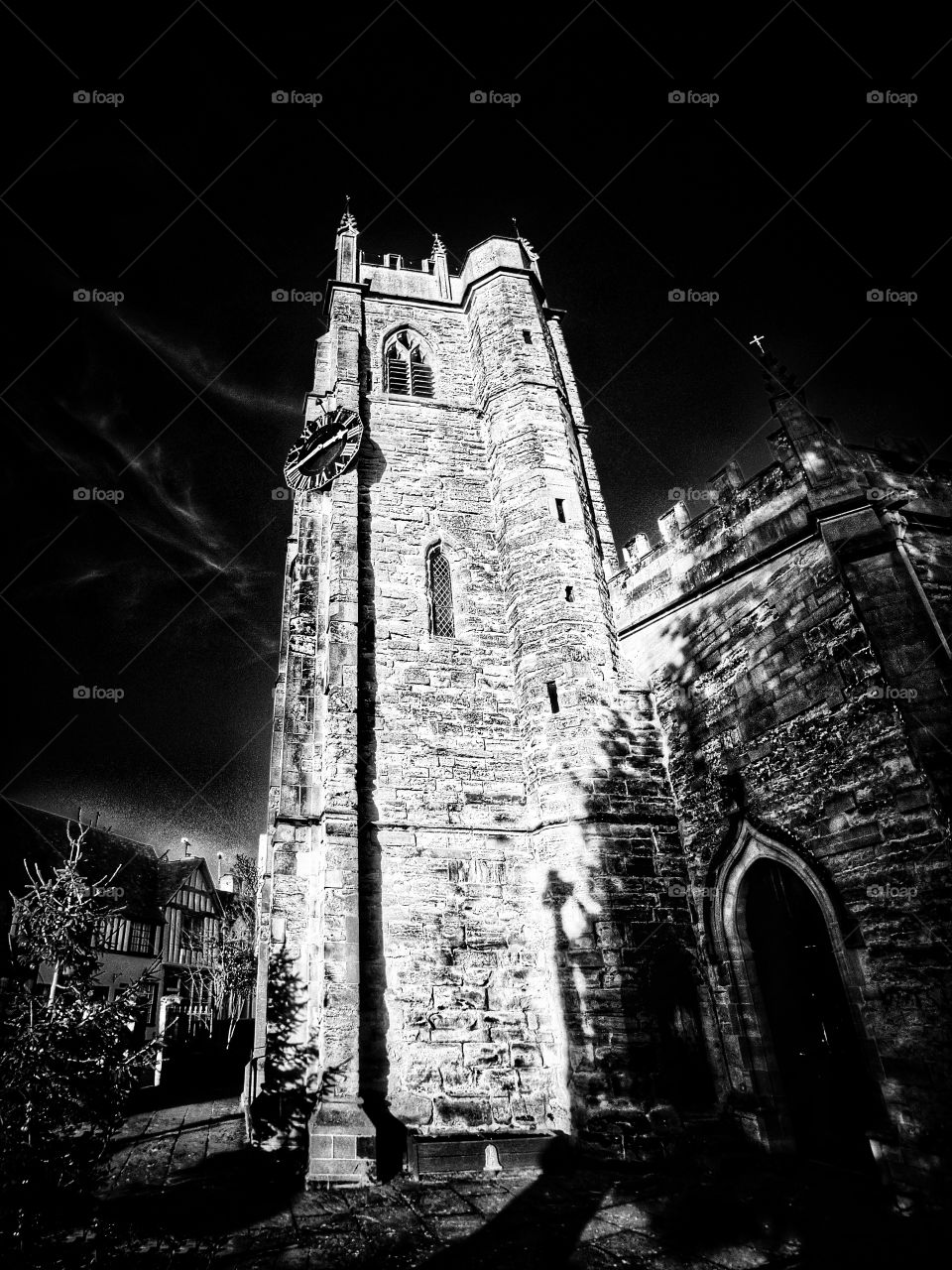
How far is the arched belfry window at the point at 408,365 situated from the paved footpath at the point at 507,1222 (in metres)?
13.2

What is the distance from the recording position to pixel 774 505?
349 inches

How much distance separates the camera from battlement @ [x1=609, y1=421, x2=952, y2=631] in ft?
26.2

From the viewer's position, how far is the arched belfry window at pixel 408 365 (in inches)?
559

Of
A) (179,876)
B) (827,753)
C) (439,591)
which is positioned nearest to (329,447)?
(439,591)

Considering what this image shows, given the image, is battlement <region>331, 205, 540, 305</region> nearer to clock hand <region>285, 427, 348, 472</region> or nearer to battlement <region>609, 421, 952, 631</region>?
clock hand <region>285, 427, 348, 472</region>

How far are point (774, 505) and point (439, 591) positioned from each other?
559cm

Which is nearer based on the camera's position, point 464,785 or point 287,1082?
point 287,1082

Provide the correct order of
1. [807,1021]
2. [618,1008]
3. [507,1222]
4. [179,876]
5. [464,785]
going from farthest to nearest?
[179,876] → [464,785] → [618,1008] → [807,1021] → [507,1222]

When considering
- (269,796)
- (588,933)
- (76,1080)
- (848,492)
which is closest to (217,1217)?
(76,1080)

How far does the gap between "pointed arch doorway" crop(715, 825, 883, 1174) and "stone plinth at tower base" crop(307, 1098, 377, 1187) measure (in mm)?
4360

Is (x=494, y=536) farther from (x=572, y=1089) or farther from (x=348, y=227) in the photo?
(x=348, y=227)

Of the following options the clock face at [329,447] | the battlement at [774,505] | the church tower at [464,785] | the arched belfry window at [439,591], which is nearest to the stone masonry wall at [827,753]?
the battlement at [774,505]

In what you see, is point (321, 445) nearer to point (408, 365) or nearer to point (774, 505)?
point (408, 365)

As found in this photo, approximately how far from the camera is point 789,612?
324 inches
